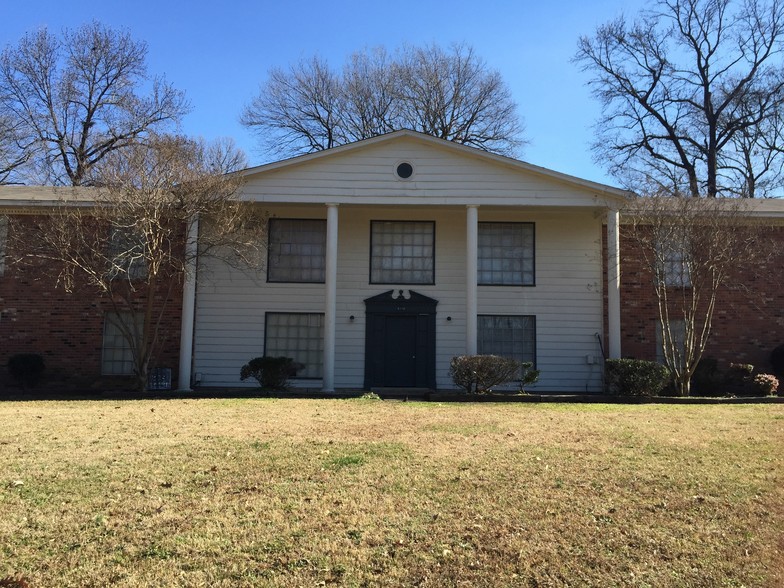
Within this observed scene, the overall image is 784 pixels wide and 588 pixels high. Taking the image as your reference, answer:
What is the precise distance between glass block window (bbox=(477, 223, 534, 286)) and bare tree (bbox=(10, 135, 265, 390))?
5873 mm

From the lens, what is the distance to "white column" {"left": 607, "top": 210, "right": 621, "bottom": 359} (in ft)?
52.2

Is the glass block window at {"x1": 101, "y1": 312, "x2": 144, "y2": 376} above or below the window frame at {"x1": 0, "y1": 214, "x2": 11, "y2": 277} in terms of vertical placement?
below

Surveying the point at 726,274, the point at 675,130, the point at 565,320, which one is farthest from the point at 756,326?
the point at 675,130

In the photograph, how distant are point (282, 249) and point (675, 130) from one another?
24.3 metres

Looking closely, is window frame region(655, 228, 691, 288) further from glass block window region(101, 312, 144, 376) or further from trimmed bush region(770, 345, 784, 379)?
glass block window region(101, 312, 144, 376)

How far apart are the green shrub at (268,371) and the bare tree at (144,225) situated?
2.19 meters

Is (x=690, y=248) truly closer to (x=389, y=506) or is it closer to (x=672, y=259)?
(x=672, y=259)

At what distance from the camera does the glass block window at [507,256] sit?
57.5 feet

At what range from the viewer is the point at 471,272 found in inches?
632

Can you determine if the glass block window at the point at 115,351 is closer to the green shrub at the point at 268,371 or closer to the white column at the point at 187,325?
the white column at the point at 187,325

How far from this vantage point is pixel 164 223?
576 inches

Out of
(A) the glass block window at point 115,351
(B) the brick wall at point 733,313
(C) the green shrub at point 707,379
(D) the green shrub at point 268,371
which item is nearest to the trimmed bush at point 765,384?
(C) the green shrub at point 707,379

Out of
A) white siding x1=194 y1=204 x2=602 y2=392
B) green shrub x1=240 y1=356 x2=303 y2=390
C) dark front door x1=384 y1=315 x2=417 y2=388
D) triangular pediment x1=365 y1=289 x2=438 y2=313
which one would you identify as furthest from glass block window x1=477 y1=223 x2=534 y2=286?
green shrub x1=240 y1=356 x2=303 y2=390

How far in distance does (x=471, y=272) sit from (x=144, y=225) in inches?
290
